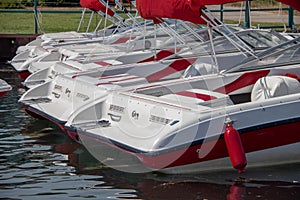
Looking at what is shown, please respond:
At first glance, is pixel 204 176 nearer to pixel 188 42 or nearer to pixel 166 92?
pixel 166 92

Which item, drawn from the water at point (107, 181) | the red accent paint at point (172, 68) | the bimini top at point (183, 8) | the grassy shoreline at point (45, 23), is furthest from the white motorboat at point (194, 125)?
the grassy shoreline at point (45, 23)

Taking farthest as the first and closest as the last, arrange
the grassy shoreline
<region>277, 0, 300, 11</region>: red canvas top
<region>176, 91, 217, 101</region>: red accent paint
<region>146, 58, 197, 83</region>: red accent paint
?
the grassy shoreline, <region>146, 58, 197, 83</region>: red accent paint, <region>277, 0, 300, 11</region>: red canvas top, <region>176, 91, 217, 101</region>: red accent paint

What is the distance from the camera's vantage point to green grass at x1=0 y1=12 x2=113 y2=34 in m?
29.2

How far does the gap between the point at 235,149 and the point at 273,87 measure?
173cm

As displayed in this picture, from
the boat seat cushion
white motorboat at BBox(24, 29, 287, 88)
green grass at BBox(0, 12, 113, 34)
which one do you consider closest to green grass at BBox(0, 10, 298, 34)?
green grass at BBox(0, 12, 113, 34)

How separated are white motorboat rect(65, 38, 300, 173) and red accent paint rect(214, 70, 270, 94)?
0.02m

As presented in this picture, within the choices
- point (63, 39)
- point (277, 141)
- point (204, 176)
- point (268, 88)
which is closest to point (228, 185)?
point (204, 176)

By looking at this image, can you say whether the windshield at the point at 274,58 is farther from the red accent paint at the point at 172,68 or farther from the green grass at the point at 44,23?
the green grass at the point at 44,23

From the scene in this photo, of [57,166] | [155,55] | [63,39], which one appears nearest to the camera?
[57,166]

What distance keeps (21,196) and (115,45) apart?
9.26 meters

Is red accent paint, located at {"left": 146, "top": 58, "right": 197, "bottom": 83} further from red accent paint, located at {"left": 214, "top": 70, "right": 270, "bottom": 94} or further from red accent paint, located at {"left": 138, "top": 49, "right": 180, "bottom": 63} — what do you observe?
red accent paint, located at {"left": 214, "top": 70, "right": 270, "bottom": 94}

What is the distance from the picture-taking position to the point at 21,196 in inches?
334

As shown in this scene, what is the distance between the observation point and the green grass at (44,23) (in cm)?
2916

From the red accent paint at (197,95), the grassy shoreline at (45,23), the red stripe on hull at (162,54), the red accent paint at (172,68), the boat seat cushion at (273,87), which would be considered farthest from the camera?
the grassy shoreline at (45,23)
